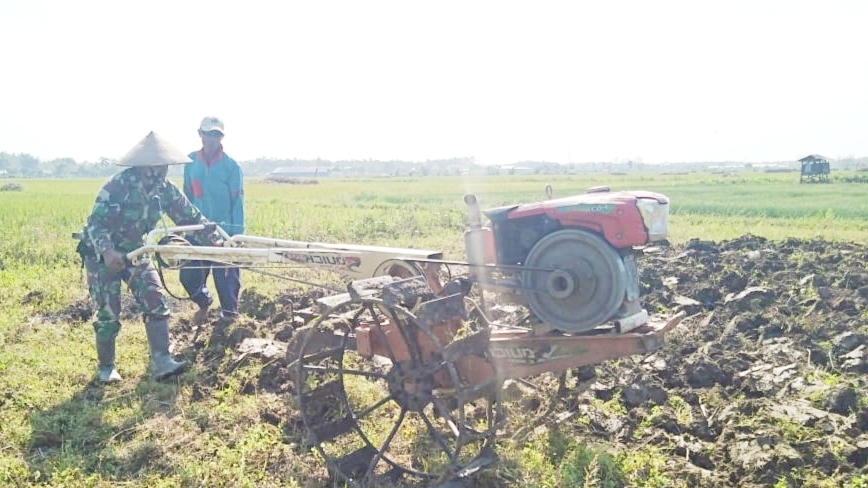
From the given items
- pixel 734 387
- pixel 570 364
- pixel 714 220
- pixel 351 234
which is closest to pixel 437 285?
pixel 570 364

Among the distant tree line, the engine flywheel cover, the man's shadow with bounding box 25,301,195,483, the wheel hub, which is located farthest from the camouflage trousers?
the distant tree line

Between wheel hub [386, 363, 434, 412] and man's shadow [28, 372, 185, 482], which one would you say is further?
man's shadow [28, 372, 185, 482]

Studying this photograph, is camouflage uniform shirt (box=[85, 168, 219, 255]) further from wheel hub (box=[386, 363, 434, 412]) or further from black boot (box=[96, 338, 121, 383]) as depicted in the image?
wheel hub (box=[386, 363, 434, 412])

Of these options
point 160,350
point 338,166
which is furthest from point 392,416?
point 338,166

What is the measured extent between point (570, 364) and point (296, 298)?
429cm

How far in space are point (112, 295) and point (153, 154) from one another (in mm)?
1123

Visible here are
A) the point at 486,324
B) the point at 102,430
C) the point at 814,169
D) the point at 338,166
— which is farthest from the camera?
the point at 338,166

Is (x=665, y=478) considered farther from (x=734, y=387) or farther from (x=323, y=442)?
(x=323, y=442)

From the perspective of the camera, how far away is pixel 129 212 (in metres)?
5.29

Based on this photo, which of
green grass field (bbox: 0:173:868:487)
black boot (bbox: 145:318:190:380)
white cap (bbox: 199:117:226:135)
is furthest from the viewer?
white cap (bbox: 199:117:226:135)

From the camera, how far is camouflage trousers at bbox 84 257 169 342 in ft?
17.0

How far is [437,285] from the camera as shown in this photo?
4223mm

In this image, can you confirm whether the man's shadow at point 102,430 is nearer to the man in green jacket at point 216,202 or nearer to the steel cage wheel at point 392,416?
the steel cage wheel at point 392,416

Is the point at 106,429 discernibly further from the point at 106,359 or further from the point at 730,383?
the point at 730,383
